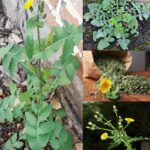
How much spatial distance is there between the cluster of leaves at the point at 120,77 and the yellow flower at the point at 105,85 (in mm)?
55

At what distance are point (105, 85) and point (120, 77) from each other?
136 millimetres

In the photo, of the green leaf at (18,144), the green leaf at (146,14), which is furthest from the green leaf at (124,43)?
the green leaf at (18,144)

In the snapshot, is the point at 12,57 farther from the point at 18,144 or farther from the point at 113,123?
the point at 113,123

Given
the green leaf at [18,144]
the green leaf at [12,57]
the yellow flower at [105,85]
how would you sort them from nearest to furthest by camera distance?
1. the green leaf at [12,57]
2. the green leaf at [18,144]
3. the yellow flower at [105,85]

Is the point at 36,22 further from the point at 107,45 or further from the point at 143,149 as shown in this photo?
the point at 143,149

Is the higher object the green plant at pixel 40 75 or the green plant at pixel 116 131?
the green plant at pixel 40 75

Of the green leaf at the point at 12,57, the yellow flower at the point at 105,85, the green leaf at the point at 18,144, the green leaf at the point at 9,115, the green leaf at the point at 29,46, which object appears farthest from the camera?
the yellow flower at the point at 105,85

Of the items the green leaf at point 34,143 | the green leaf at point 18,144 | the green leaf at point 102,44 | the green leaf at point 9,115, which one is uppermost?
the green leaf at point 102,44

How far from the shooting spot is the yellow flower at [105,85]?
2.05 m

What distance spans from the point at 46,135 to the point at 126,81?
73 cm

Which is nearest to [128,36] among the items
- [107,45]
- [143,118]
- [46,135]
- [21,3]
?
[107,45]

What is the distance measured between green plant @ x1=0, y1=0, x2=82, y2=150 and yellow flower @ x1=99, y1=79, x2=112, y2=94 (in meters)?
0.38

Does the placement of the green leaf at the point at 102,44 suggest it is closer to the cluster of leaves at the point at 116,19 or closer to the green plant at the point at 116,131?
the cluster of leaves at the point at 116,19

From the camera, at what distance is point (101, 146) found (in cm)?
217
